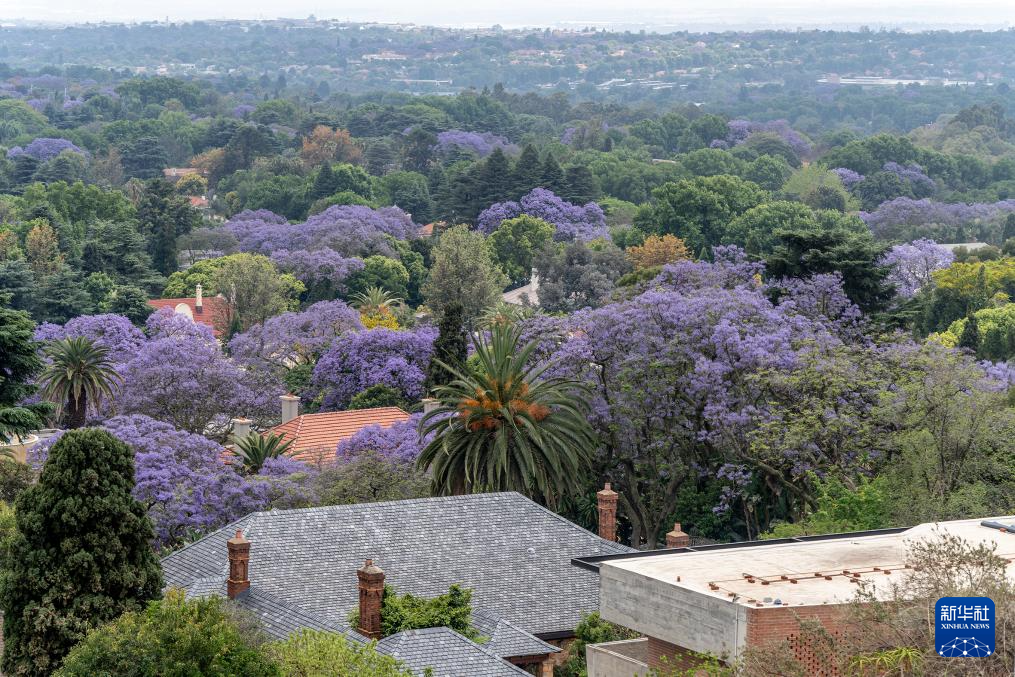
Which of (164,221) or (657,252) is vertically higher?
(657,252)

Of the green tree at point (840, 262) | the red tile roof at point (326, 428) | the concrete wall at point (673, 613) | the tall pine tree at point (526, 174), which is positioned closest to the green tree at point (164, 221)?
the tall pine tree at point (526, 174)

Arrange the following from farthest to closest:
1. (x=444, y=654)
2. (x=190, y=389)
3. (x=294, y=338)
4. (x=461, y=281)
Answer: (x=461, y=281)
(x=294, y=338)
(x=190, y=389)
(x=444, y=654)

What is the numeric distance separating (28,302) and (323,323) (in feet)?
80.8

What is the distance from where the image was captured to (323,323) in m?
73.0

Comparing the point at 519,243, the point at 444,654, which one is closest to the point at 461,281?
the point at 519,243

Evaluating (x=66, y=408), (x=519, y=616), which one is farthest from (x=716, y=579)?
(x=66, y=408)

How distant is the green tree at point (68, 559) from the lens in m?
31.1

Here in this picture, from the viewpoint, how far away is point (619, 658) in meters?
27.9

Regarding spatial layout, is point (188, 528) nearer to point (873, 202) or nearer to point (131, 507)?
point (131, 507)

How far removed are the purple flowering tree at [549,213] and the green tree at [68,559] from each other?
3564 inches

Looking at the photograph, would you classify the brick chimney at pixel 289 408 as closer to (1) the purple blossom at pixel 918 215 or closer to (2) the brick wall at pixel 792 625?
(2) the brick wall at pixel 792 625

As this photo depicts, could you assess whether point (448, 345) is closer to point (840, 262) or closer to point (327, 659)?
point (840, 262)

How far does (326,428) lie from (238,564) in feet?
76.5

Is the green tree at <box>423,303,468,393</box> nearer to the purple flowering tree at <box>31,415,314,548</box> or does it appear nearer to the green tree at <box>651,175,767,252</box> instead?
the purple flowering tree at <box>31,415,314,548</box>
